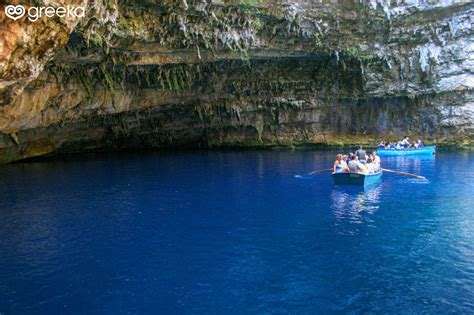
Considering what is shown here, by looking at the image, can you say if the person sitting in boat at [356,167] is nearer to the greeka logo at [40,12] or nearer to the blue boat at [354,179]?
the blue boat at [354,179]

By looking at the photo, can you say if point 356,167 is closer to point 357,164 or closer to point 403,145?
point 357,164

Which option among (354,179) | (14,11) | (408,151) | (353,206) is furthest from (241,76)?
(14,11)

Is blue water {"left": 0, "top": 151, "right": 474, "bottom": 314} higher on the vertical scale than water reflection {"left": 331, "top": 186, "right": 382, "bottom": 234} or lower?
lower

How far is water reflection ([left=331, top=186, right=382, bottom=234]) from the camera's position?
14.2 m

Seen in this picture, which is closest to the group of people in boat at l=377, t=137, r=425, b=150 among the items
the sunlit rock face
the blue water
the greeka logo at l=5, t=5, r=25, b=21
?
the sunlit rock face

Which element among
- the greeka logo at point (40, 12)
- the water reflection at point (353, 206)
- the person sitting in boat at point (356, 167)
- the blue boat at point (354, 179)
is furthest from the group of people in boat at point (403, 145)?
the greeka logo at point (40, 12)

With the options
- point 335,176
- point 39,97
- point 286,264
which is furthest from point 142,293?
point 39,97

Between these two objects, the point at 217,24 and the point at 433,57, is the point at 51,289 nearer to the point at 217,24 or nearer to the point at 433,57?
the point at 217,24

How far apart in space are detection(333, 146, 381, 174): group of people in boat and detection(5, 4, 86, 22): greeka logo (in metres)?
14.7

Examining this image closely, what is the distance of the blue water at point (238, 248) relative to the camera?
28.7ft

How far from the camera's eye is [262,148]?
45656mm

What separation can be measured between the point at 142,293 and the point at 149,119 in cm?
3280

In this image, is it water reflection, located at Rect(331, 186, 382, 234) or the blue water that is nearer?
the blue water

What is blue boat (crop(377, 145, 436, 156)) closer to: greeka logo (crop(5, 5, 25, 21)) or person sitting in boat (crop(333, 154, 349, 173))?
person sitting in boat (crop(333, 154, 349, 173))
